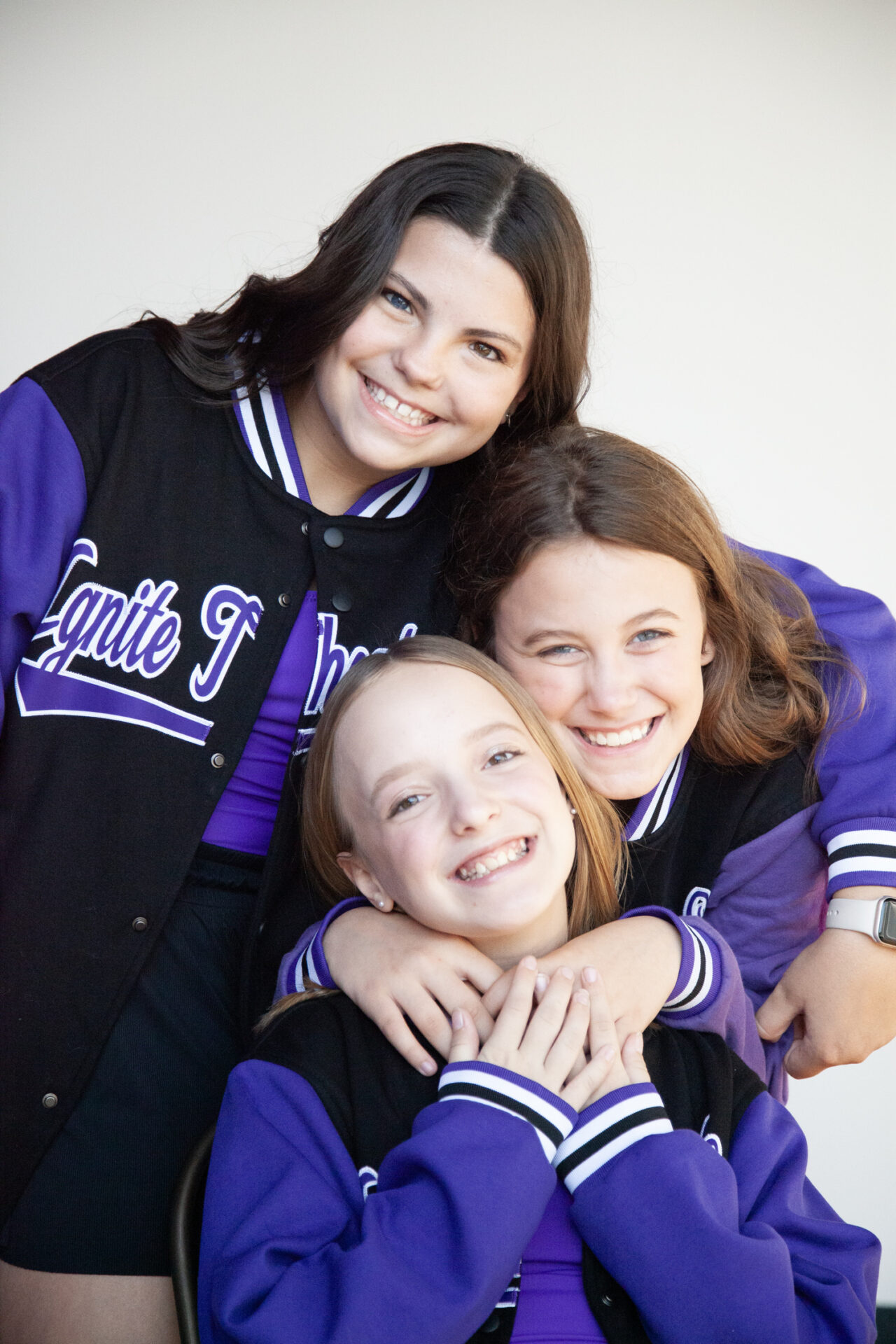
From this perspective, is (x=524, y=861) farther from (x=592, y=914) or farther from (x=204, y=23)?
(x=204, y=23)

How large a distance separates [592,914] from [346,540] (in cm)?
60

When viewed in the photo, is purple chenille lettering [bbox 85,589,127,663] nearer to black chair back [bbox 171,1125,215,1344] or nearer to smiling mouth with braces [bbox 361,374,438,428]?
smiling mouth with braces [bbox 361,374,438,428]

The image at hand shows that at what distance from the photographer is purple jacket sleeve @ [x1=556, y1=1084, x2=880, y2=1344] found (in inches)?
43.3

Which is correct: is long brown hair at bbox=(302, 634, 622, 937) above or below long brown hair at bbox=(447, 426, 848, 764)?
below

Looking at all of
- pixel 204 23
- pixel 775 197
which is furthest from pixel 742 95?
pixel 204 23

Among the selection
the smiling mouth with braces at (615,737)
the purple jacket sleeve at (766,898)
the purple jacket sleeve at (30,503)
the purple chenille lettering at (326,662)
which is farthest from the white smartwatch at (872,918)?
the purple jacket sleeve at (30,503)

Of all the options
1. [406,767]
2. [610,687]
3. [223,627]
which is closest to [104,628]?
[223,627]

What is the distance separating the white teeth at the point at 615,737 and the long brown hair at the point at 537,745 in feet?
0.19

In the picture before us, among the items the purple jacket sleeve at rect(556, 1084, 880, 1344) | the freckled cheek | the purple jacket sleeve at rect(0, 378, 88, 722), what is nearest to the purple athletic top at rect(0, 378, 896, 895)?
the purple jacket sleeve at rect(0, 378, 88, 722)

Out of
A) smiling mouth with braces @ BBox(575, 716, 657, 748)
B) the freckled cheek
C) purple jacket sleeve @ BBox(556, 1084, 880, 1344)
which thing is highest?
the freckled cheek

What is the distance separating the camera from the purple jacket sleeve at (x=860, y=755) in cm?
153

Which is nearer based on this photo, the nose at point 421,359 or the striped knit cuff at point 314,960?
the striped knit cuff at point 314,960

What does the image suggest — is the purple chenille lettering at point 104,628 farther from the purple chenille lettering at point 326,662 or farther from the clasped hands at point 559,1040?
the clasped hands at point 559,1040

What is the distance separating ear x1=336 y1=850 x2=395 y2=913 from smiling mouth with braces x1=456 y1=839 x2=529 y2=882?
0.15 meters
